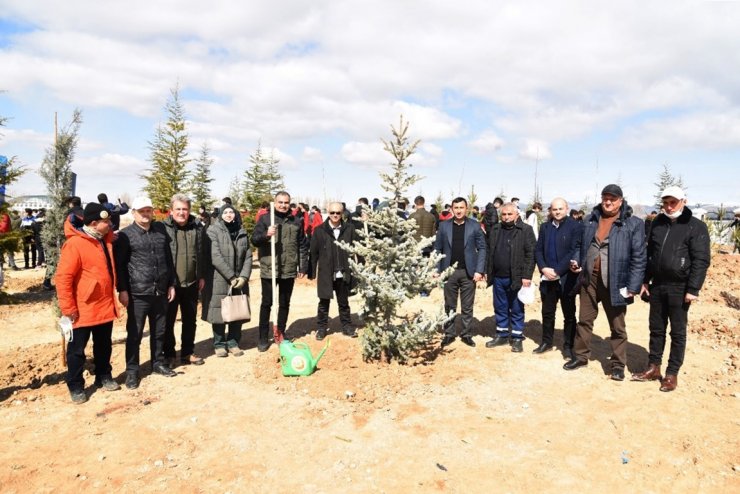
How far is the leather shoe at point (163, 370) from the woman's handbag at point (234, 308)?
974 mm

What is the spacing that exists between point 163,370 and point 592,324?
5.93m

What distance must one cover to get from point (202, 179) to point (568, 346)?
21.7 metres

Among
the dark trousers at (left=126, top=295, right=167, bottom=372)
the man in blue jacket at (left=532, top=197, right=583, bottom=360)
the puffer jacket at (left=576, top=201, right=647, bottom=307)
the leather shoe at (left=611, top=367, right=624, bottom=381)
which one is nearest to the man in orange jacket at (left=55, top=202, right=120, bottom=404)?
the dark trousers at (left=126, top=295, right=167, bottom=372)

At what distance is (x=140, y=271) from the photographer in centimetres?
566

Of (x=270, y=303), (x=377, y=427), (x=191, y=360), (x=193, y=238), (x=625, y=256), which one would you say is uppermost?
(x=193, y=238)

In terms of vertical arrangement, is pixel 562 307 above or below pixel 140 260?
below

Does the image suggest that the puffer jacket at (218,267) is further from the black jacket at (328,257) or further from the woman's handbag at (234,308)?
the black jacket at (328,257)

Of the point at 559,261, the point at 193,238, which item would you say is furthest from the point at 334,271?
the point at 559,261

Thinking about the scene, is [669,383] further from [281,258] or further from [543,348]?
[281,258]

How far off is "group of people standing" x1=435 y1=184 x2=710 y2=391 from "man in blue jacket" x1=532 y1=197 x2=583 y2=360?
14 millimetres

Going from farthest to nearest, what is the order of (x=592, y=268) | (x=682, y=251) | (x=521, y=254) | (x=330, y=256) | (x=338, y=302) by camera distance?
1. (x=338, y=302)
2. (x=330, y=256)
3. (x=521, y=254)
4. (x=592, y=268)
5. (x=682, y=251)

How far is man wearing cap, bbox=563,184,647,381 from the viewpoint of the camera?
5.74 m

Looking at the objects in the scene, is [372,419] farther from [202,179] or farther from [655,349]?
[202,179]

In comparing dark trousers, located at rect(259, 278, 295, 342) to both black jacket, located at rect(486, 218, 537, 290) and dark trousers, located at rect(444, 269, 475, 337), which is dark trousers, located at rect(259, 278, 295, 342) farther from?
black jacket, located at rect(486, 218, 537, 290)
